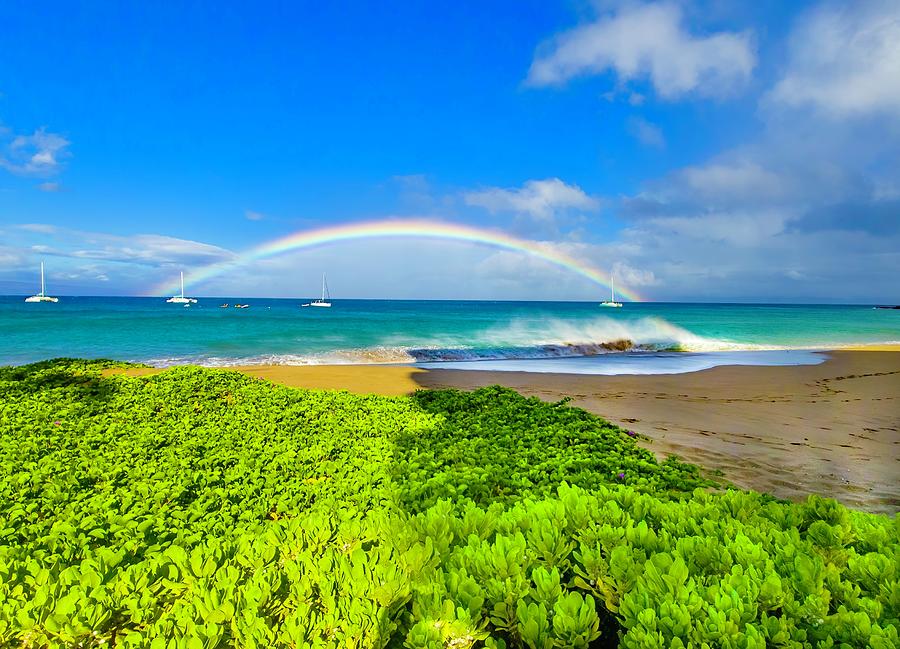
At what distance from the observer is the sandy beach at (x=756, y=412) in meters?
6.10

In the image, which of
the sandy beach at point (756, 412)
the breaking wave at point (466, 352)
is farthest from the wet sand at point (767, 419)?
the breaking wave at point (466, 352)

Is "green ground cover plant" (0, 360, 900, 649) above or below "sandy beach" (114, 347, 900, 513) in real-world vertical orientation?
above

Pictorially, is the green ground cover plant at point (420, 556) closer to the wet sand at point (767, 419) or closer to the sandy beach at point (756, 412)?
the wet sand at point (767, 419)

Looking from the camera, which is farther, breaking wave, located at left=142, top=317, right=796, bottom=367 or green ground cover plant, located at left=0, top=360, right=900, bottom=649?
breaking wave, located at left=142, top=317, right=796, bottom=367

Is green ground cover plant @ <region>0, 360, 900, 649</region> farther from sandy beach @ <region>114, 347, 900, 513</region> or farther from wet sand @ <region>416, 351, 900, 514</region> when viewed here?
sandy beach @ <region>114, 347, 900, 513</region>

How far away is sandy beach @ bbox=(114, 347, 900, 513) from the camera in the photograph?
6.10m

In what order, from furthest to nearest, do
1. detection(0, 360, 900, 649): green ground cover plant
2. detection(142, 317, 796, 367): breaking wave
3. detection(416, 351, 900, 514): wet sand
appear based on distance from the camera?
detection(142, 317, 796, 367): breaking wave < detection(416, 351, 900, 514): wet sand < detection(0, 360, 900, 649): green ground cover plant

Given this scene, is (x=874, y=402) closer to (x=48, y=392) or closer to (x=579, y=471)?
(x=579, y=471)

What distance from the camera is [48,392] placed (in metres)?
8.20

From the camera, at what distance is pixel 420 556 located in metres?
2.05

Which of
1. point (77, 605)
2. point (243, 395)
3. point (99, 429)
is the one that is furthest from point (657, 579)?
point (243, 395)

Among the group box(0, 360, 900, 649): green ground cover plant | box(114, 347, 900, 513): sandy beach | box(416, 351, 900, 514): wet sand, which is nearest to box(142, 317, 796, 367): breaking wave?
box(114, 347, 900, 513): sandy beach

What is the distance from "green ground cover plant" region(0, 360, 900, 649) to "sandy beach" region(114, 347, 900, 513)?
2.35m

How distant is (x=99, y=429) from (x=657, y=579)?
6.78 m
